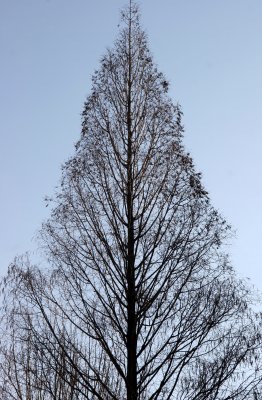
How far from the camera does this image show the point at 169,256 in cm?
711

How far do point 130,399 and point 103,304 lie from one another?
4.12 feet

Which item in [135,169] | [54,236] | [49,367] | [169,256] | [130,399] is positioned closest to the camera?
[130,399]

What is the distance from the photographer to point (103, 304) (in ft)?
22.5

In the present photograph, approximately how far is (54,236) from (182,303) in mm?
2099

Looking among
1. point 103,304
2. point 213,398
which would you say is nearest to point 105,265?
point 103,304

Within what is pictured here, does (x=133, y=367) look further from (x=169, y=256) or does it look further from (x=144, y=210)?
(x=144, y=210)

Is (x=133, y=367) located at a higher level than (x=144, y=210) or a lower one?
lower

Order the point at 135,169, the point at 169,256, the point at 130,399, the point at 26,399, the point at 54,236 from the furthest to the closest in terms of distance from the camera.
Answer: the point at 26,399 < the point at 135,169 < the point at 54,236 < the point at 169,256 < the point at 130,399

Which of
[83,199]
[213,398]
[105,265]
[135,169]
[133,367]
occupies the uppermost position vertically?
[135,169]

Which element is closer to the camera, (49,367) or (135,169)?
(49,367)

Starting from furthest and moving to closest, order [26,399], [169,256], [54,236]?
[26,399], [54,236], [169,256]

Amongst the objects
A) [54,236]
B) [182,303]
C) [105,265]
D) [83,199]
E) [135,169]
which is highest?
[135,169]

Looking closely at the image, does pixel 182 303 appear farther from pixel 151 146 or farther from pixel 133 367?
pixel 151 146

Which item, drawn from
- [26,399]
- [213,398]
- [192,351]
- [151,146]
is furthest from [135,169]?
[26,399]
